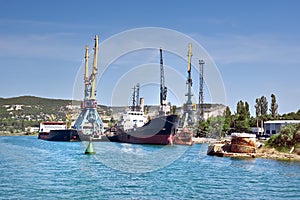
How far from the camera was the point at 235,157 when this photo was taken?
53.6 meters

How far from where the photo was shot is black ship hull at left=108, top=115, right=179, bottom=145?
85.6 meters

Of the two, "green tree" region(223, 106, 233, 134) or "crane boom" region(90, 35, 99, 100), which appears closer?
"green tree" region(223, 106, 233, 134)

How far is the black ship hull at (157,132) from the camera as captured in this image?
8562 cm

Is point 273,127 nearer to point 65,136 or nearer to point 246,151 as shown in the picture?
point 246,151

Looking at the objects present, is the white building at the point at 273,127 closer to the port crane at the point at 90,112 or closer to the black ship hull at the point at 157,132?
the black ship hull at the point at 157,132

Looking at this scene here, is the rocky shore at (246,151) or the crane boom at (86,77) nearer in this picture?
the rocky shore at (246,151)

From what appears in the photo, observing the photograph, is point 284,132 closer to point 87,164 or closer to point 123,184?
point 87,164

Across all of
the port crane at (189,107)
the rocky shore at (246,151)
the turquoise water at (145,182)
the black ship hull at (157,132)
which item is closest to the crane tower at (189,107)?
the port crane at (189,107)

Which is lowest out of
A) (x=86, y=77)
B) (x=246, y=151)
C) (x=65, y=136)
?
(x=246, y=151)

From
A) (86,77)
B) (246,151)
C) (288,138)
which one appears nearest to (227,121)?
(86,77)

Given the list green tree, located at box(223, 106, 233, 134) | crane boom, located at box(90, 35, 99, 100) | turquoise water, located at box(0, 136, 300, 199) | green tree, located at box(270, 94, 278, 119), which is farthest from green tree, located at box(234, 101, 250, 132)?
turquoise water, located at box(0, 136, 300, 199)

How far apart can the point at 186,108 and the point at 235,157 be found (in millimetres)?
59548

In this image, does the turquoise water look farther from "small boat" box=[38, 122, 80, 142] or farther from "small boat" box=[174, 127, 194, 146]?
"small boat" box=[38, 122, 80, 142]

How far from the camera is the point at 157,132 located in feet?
286
